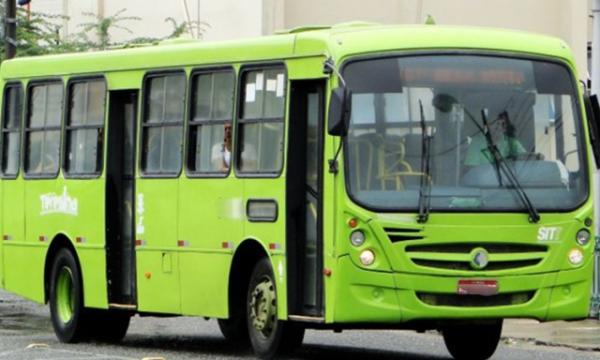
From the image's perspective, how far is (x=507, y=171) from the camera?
16422 mm

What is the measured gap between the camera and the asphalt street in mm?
18641

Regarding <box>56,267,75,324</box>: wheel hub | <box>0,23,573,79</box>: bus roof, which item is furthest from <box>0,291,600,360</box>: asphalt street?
<box>0,23,573,79</box>: bus roof

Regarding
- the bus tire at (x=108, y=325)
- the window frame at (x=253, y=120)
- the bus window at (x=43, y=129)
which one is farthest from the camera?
the bus window at (x=43, y=129)

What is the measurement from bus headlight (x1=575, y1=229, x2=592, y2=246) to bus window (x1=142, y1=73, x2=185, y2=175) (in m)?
4.34

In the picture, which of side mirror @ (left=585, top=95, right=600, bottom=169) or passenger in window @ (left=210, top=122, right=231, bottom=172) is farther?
passenger in window @ (left=210, top=122, right=231, bottom=172)

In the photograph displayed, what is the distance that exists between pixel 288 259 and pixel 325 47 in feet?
6.09

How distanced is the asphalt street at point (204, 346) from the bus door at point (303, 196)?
4.68ft

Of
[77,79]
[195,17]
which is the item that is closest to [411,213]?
[77,79]

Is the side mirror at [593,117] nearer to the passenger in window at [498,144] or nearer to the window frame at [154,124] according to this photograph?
the passenger in window at [498,144]

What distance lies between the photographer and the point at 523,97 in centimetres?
1672

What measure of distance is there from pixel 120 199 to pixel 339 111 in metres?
5.00

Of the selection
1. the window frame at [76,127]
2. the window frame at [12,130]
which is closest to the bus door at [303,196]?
the window frame at [76,127]

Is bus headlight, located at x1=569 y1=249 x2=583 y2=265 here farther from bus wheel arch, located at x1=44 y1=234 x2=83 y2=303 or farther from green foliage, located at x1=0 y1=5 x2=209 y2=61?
green foliage, located at x1=0 y1=5 x2=209 y2=61

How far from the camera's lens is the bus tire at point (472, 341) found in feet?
58.6
